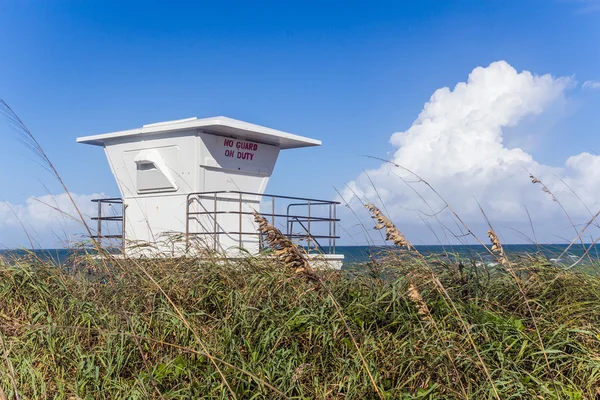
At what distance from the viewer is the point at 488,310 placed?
524cm

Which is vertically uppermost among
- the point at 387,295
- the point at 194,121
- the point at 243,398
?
the point at 194,121

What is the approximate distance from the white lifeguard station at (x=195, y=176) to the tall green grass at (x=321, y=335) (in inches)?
172

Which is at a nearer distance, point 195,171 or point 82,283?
point 82,283

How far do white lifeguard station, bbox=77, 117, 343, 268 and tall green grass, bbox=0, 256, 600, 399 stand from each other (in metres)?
4.37

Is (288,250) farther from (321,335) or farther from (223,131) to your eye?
(223,131)

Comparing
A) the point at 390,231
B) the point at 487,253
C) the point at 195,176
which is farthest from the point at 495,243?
the point at 195,176

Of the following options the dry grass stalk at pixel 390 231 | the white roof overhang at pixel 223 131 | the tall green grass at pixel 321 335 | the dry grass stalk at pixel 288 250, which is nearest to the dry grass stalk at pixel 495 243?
the tall green grass at pixel 321 335

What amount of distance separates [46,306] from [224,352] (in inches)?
96.5

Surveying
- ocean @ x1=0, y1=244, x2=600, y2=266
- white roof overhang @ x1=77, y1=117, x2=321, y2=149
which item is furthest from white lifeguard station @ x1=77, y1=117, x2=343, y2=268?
ocean @ x1=0, y1=244, x2=600, y2=266

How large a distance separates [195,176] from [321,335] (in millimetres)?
6462

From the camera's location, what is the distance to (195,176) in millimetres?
10992

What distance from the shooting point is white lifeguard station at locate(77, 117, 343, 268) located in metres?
11.0

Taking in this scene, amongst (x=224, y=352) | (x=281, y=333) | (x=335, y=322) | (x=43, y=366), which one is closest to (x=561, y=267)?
(x=335, y=322)

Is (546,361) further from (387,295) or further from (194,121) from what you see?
(194,121)
